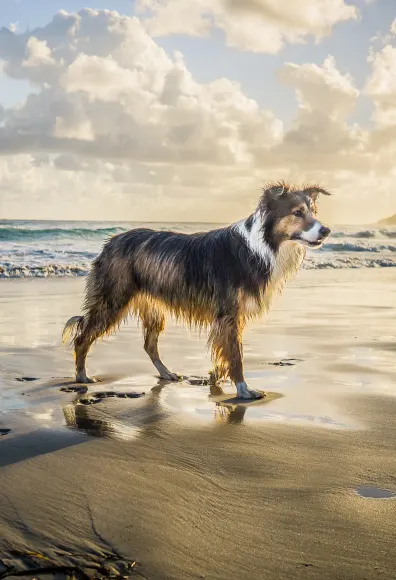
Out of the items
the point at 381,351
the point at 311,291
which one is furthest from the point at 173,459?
the point at 311,291

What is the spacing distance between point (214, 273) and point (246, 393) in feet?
3.93

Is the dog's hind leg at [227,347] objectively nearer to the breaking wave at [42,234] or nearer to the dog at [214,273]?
the dog at [214,273]

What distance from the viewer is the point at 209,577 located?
2.60 metres

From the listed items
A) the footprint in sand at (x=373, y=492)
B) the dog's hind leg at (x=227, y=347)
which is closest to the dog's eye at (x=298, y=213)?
the dog's hind leg at (x=227, y=347)

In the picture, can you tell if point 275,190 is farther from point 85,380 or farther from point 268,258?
point 85,380

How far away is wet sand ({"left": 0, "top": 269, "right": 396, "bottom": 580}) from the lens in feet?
9.07

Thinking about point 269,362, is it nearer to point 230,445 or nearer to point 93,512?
point 230,445

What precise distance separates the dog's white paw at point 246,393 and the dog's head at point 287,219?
1361mm

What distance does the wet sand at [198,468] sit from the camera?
2.76 meters

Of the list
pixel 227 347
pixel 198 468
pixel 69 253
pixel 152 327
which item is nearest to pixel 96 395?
pixel 227 347

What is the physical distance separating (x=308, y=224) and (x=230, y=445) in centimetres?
260

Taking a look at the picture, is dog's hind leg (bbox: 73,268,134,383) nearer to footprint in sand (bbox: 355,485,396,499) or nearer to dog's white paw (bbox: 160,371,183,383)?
dog's white paw (bbox: 160,371,183,383)

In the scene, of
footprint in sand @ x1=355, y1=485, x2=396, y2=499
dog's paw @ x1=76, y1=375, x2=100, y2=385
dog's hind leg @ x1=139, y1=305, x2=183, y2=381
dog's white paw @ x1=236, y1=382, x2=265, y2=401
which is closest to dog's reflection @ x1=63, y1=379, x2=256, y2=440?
dog's white paw @ x1=236, y1=382, x2=265, y2=401

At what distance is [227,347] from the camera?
20.2 feet
